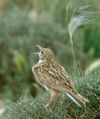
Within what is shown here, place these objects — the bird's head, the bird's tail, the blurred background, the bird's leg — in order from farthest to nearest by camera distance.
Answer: the blurred background → the bird's head → the bird's leg → the bird's tail

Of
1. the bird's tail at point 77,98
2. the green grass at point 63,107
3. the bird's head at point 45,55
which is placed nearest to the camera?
the bird's tail at point 77,98

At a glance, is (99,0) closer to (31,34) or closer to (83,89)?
(31,34)

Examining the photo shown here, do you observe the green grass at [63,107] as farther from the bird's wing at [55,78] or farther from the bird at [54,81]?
the bird's wing at [55,78]

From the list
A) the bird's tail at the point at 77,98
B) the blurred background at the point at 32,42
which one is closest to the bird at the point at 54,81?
the bird's tail at the point at 77,98

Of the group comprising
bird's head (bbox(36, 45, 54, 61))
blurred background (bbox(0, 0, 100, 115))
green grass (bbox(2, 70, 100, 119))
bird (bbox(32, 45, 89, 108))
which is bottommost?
blurred background (bbox(0, 0, 100, 115))

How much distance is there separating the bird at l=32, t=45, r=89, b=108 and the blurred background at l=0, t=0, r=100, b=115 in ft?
13.9

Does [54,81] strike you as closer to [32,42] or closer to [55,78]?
[55,78]

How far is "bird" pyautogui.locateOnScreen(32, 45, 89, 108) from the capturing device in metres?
5.55

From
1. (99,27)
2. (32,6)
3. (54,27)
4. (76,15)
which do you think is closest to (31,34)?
(54,27)

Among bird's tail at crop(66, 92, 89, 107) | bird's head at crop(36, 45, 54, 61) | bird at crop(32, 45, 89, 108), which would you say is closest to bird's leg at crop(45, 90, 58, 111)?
bird at crop(32, 45, 89, 108)

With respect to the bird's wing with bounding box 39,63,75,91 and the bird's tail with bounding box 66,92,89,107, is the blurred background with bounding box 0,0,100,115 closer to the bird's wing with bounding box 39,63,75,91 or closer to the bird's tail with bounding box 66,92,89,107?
the bird's wing with bounding box 39,63,75,91

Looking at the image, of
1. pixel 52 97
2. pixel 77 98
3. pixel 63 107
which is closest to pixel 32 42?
pixel 63 107

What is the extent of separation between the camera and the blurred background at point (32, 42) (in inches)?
427

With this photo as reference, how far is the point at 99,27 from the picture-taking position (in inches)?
452
